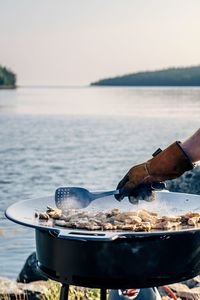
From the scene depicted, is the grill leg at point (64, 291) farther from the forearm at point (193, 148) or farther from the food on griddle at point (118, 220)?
the forearm at point (193, 148)

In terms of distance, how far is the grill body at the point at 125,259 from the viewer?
395 cm

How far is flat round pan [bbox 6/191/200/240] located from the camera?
3.89 meters

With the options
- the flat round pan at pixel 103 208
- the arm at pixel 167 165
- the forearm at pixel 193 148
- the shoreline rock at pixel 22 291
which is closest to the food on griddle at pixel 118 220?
the flat round pan at pixel 103 208

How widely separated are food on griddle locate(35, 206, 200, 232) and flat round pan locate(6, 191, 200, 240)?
6 centimetres

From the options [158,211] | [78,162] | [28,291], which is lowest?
[78,162]

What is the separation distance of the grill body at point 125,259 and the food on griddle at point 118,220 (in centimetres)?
9

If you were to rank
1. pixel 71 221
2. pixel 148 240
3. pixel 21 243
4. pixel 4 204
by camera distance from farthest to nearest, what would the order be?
pixel 4 204, pixel 21 243, pixel 71 221, pixel 148 240

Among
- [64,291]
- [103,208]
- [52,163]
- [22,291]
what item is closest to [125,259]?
[64,291]

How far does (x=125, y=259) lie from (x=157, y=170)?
0.59 m

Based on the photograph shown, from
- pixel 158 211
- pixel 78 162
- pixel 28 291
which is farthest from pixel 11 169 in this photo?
pixel 158 211

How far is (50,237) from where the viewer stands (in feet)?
13.5

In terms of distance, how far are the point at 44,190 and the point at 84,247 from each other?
13950 millimetres

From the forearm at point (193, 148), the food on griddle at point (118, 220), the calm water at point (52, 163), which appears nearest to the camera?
the food on griddle at point (118, 220)

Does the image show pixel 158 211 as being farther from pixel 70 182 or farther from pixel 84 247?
pixel 70 182
